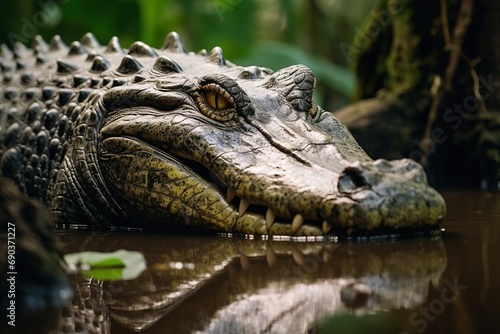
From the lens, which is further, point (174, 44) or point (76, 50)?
point (76, 50)

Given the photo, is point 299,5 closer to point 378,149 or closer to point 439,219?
point 378,149

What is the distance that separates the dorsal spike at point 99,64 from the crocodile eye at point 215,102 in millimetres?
905

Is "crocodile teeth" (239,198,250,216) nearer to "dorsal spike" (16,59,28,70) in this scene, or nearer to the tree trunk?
"dorsal spike" (16,59,28,70)

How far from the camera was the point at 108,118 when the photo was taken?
4094mm

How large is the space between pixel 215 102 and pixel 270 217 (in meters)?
0.78

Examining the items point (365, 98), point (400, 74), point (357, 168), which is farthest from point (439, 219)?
point (365, 98)

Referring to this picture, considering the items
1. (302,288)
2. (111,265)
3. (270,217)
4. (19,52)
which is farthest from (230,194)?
(19,52)

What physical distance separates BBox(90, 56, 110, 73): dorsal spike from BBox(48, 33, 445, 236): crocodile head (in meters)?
0.17

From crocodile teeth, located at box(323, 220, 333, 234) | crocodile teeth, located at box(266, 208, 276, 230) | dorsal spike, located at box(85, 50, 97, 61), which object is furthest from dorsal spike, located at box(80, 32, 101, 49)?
crocodile teeth, located at box(323, 220, 333, 234)

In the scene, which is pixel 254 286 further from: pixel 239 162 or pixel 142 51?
pixel 142 51

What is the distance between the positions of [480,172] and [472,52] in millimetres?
997

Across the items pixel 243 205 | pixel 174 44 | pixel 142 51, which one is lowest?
pixel 243 205

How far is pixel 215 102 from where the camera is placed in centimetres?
375

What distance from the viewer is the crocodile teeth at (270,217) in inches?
127
